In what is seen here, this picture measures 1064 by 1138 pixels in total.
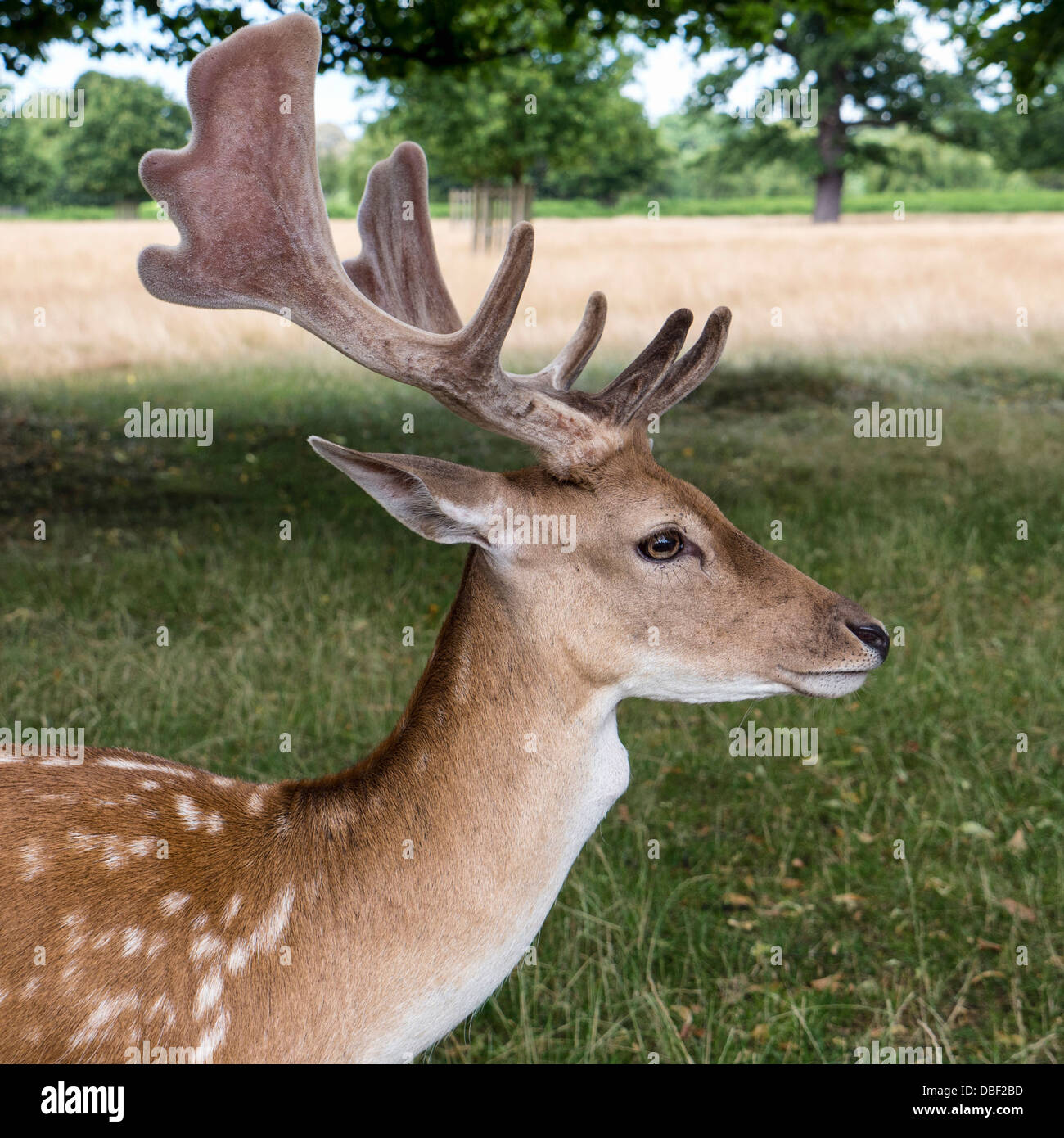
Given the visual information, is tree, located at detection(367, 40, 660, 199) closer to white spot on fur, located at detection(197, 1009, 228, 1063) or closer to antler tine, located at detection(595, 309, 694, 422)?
antler tine, located at detection(595, 309, 694, 422)

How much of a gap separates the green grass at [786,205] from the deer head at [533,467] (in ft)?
103

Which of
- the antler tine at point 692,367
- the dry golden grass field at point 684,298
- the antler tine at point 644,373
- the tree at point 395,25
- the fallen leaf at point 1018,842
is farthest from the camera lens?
the dry golden grass field at point 684,298

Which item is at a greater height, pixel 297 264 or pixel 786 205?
pixel 786 205

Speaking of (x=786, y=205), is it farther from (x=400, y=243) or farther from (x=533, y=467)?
(x=533, y=467)

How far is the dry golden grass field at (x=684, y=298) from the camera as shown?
1319 cm

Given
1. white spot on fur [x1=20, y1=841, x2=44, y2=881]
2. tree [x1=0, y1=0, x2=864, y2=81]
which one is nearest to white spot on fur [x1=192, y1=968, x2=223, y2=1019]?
white spot on fur [x1=20, y1=841, x2=44, y2=881]

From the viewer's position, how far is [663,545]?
238cm

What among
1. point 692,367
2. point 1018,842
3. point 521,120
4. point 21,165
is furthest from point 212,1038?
point 21,165

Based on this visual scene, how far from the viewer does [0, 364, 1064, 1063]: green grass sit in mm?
3361

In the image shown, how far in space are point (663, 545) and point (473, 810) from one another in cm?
67

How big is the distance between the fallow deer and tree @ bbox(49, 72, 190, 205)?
40.7m

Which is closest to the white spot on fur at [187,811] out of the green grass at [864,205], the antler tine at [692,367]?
the antler tine at [692,367]

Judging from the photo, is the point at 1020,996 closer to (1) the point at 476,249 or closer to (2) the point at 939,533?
(2) the point at 939,533

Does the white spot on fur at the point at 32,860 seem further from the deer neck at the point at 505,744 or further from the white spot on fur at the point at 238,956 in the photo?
the deer neck at the point at 505,744
